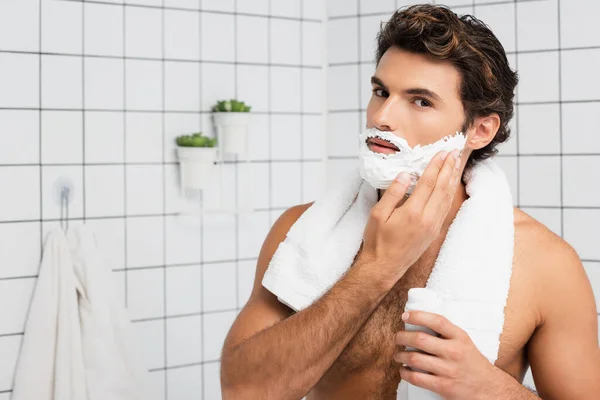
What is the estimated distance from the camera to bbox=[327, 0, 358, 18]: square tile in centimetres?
246

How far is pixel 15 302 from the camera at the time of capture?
77.4 inches

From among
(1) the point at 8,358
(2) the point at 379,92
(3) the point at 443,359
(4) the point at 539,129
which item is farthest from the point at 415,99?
(1) the point at 8,358

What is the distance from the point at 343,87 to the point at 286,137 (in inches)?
9.7

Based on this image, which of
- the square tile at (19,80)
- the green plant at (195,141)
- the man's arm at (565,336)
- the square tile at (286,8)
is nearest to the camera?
the man's arm at (565,336)

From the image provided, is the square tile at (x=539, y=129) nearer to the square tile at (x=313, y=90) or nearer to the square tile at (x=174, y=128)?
the square tile at (x=313, y=90)

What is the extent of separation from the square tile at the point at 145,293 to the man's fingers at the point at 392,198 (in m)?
1.05

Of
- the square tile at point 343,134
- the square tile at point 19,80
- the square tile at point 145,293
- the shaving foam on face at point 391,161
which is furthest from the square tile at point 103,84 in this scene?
the shaving foam on face at point 391,161

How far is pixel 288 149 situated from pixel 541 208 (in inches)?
30.9

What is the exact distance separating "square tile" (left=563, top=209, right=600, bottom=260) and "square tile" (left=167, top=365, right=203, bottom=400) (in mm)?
1120

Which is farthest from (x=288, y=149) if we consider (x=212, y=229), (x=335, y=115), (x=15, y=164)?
(x=15, y=164)

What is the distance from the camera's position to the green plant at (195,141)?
2170 mm

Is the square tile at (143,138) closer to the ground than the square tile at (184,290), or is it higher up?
higher up

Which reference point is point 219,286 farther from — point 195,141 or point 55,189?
point 55,189

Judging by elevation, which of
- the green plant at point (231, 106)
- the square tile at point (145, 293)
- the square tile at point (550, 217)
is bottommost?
the square tile at point (145, 293)
